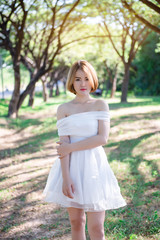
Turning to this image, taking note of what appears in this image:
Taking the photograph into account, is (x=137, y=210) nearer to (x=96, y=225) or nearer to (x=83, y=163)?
(x=96, y=225)

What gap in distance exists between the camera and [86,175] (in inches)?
93.6

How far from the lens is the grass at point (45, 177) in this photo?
3.85 m

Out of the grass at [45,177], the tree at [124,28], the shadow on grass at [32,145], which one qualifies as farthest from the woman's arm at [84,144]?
the tree at [124,28]

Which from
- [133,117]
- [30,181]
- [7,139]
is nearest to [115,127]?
[133,117]

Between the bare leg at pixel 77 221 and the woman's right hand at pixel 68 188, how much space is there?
0.74ft

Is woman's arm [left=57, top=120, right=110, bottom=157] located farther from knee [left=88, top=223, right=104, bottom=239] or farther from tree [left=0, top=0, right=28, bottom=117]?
tree [left=0, top=0, right=28, bottom=117]

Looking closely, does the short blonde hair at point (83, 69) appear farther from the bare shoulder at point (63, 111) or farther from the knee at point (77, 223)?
the knee at point (77, 223)

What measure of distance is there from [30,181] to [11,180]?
523 millimetres

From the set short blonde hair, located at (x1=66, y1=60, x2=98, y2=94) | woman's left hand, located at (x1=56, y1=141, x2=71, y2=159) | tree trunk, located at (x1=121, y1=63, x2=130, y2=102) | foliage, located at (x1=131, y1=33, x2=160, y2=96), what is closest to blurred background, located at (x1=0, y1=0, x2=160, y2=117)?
tree trunk, located at (x1=121, y1=63, x2=130, y2=102)

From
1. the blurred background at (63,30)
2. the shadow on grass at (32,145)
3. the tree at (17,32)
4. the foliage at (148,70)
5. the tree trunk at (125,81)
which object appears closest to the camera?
the shadow on grass at (32,145)

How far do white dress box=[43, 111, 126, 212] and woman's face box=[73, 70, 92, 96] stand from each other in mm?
231

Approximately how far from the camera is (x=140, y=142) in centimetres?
841

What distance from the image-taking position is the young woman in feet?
7.80

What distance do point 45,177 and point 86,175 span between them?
4.09m
